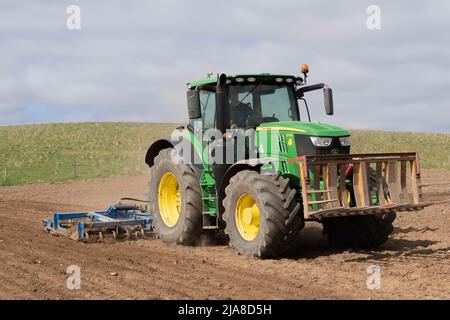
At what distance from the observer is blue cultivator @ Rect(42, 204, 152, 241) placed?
1030 centimetres

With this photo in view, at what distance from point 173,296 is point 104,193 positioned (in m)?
15.5

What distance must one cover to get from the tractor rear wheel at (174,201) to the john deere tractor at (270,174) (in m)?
0.02

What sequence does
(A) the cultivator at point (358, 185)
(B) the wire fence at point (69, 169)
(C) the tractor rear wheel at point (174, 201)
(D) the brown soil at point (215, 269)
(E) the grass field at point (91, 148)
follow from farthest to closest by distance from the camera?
(E) the grass field at point (91, 148), (B) the wire fence at point (69, 169), (C) the tractor rear wheel at point (174, 201), (A) the cultivator at point (358, 185), (D) the brown soil at point (215, 269)

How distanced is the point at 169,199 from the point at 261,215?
9.88 feet

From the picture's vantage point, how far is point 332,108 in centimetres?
955

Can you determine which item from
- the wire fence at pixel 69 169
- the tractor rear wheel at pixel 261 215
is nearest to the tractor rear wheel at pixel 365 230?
the tractor rear wheel at pixel 261 215

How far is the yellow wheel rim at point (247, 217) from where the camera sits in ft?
27.8

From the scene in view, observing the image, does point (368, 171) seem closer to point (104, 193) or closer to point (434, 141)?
point (104, 193)

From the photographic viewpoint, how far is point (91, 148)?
143 ft

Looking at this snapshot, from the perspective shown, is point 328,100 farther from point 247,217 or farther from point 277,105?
point 247,217

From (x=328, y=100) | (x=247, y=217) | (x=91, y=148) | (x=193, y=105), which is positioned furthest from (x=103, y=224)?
(x=91, y=148)

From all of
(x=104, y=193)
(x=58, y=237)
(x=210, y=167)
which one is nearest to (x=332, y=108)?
(x=210, y=167)

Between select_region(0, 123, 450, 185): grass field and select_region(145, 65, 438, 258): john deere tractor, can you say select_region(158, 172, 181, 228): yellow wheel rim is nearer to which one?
select_region(145, 65, 438, 258): john deere tractor

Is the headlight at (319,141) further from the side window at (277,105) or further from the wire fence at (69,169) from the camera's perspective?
the wire fence at (69,169)
